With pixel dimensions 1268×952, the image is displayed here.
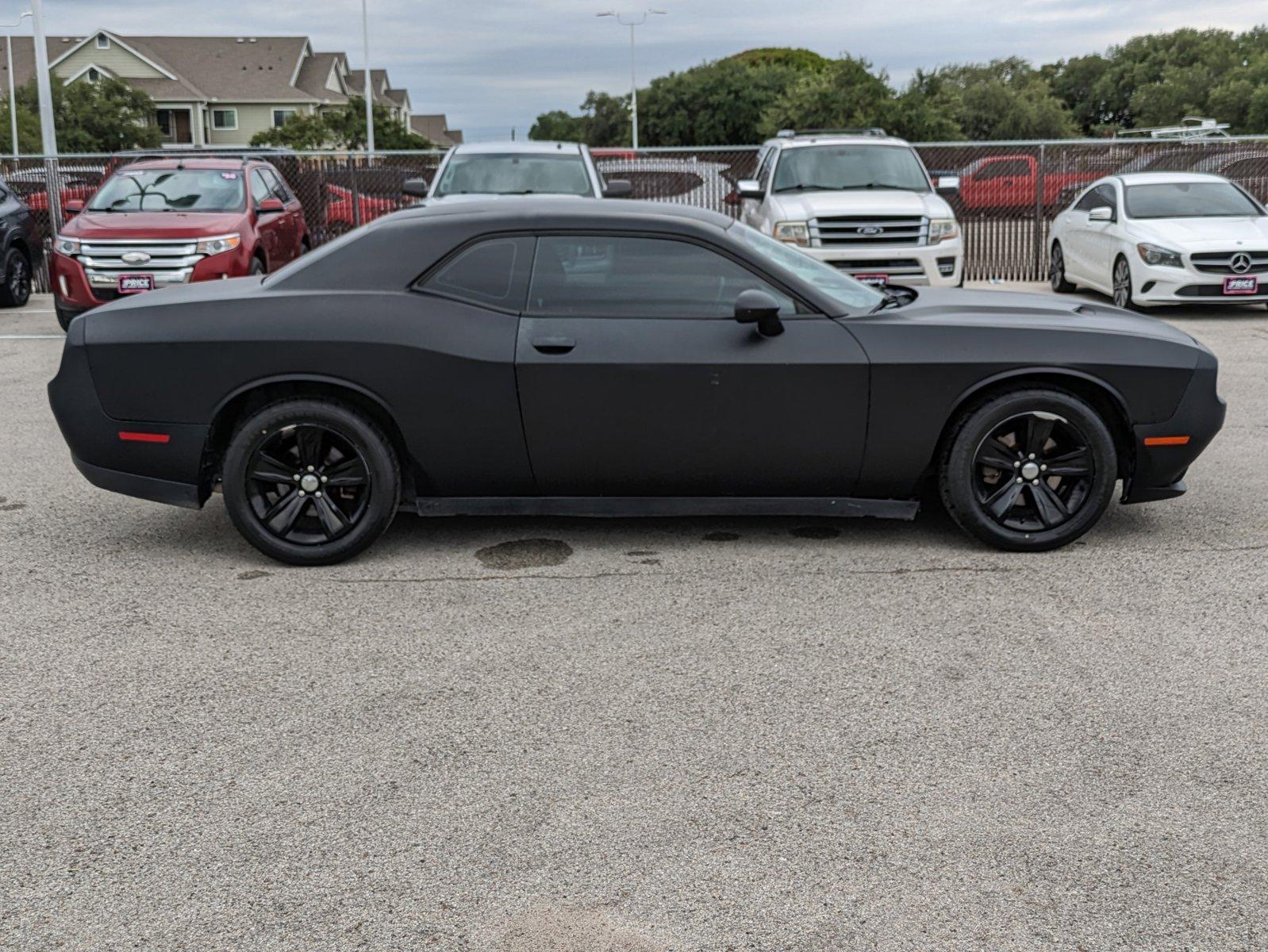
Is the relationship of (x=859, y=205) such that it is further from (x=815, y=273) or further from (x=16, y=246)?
(x=16, y=246)

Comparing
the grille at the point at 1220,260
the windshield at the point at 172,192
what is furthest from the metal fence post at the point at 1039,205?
the windshield at the point at 172,192

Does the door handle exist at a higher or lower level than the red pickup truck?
lower

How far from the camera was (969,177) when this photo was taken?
1909 centimetres

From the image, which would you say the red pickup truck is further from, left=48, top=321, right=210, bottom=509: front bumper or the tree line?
the tree line

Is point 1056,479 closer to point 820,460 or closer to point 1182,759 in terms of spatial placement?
point 820,460

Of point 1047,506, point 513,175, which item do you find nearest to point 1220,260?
point 513,175

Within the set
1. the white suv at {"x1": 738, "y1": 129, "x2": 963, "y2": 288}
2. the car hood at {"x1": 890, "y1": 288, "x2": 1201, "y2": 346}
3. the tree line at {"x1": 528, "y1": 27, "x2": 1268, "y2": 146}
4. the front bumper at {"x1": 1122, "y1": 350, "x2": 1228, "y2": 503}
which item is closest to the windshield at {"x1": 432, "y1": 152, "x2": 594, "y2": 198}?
the white suv at {"x1": 738, "y1": 129, "x2": 963, "y2": 288}

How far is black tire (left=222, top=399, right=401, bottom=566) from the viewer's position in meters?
5.66

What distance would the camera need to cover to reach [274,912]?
10.2ft

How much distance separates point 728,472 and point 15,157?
54.2ft

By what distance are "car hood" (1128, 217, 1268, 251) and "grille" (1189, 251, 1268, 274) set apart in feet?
0.26

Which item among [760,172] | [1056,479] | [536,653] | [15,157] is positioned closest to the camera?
[536,653]

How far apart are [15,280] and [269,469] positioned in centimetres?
1251

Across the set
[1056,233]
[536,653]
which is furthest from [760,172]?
[536,653]
